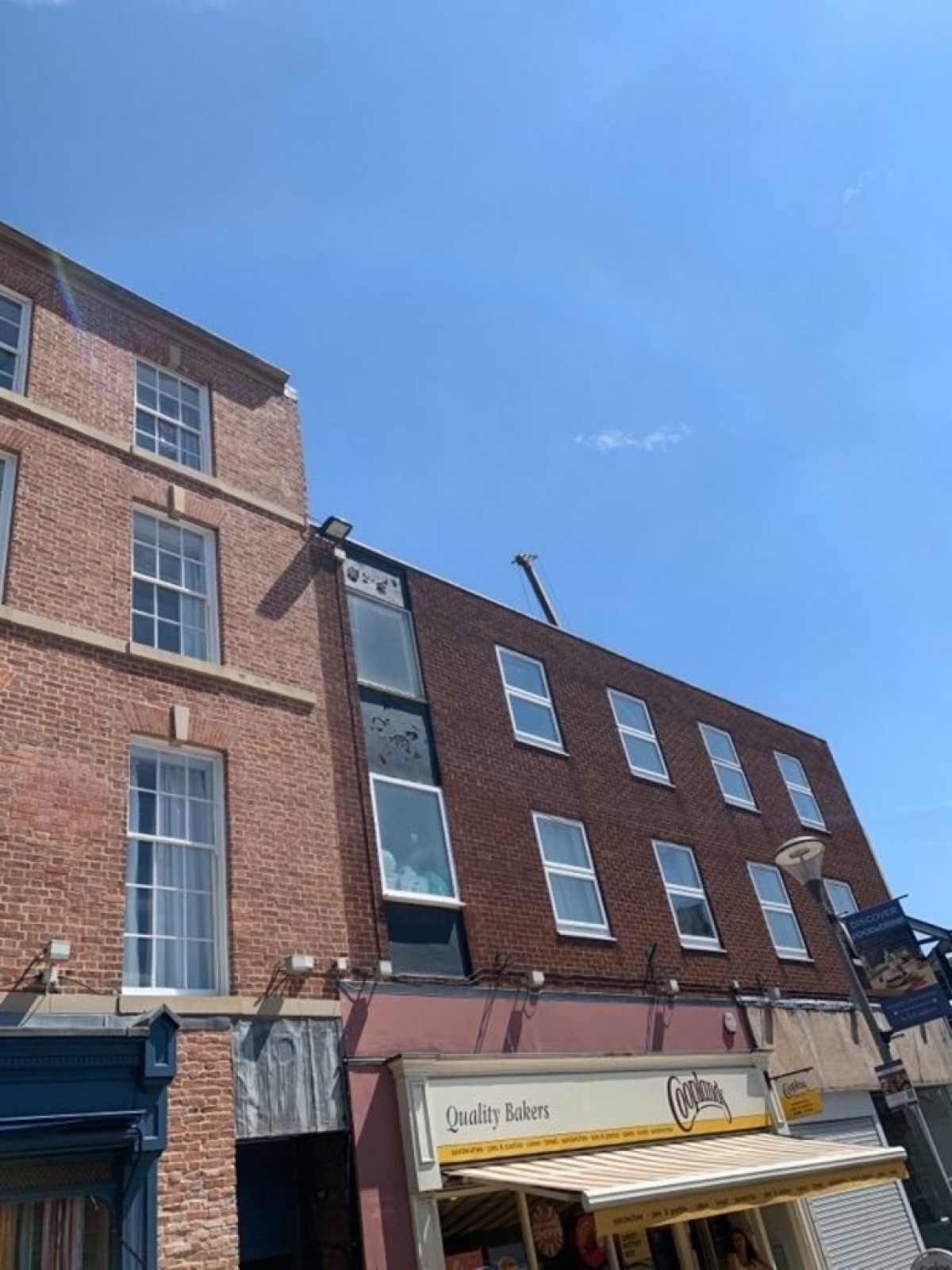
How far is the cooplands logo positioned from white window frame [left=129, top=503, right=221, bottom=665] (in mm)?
8000

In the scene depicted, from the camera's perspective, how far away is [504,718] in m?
14.5

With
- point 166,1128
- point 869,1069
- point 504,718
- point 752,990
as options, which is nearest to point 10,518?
point 166,1128

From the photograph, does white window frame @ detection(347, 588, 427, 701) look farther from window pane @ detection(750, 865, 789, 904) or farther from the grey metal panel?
window pane @ detection(750, 865, 789, 904)

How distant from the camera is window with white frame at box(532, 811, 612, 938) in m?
13.1

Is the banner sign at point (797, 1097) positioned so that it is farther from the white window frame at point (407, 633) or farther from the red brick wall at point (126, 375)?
the red brick wall at point (126, 375)

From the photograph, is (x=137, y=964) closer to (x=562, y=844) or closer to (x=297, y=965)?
(x=297, y=965)

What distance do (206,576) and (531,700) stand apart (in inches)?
238

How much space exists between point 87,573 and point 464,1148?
7272 millimetres

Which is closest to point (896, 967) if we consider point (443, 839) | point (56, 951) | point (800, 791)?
point (800, 791)

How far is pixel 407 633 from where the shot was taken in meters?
14.0

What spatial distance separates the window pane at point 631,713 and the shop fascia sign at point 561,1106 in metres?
6.14

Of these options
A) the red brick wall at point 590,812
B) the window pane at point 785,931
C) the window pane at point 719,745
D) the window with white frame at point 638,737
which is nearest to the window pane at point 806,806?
the red brick wall at point 590,812

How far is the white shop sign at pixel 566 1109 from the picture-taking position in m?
9.41

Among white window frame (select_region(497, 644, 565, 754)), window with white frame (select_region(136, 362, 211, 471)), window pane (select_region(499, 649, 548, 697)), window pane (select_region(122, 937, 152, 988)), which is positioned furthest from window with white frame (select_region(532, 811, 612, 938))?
window with white frame (select_region(136, 362, 211, 471))
